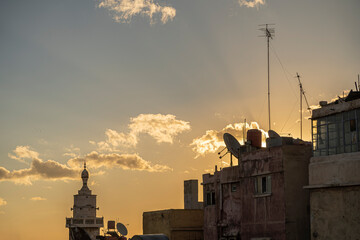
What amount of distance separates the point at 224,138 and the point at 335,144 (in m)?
10.7

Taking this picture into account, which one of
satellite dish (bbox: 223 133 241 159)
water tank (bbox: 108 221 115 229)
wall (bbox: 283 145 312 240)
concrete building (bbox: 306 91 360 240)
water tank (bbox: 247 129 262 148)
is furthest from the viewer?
water tank (bbox: 108 221 115 229)

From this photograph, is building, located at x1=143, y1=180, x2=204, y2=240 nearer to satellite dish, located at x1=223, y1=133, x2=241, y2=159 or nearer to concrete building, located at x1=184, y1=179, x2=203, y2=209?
concrete building, located at x1=184, y1=179, x2=203, y2=209

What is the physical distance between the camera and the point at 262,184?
117 ft

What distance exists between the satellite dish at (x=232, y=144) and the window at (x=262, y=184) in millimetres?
3844

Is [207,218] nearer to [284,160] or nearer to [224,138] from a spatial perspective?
[224,138]

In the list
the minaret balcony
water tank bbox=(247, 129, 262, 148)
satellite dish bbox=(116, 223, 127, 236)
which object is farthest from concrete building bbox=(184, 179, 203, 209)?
the minaret balcony

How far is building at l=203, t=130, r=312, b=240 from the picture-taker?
3353 cm

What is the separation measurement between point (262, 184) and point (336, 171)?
6.33 metres

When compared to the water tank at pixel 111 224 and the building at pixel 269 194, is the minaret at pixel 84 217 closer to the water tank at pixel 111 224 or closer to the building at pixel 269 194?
the water tank at pixel 111 224

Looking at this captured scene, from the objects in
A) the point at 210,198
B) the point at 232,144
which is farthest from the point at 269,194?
the point at 210,198

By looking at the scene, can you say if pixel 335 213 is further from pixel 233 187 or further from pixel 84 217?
pixel 84 217

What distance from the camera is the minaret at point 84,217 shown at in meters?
92.9

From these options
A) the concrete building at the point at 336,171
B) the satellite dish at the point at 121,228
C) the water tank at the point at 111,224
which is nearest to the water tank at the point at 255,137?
the concrete building at the point at 336,171

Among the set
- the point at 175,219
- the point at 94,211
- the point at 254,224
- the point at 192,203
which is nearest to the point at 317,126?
the point at 254,224
